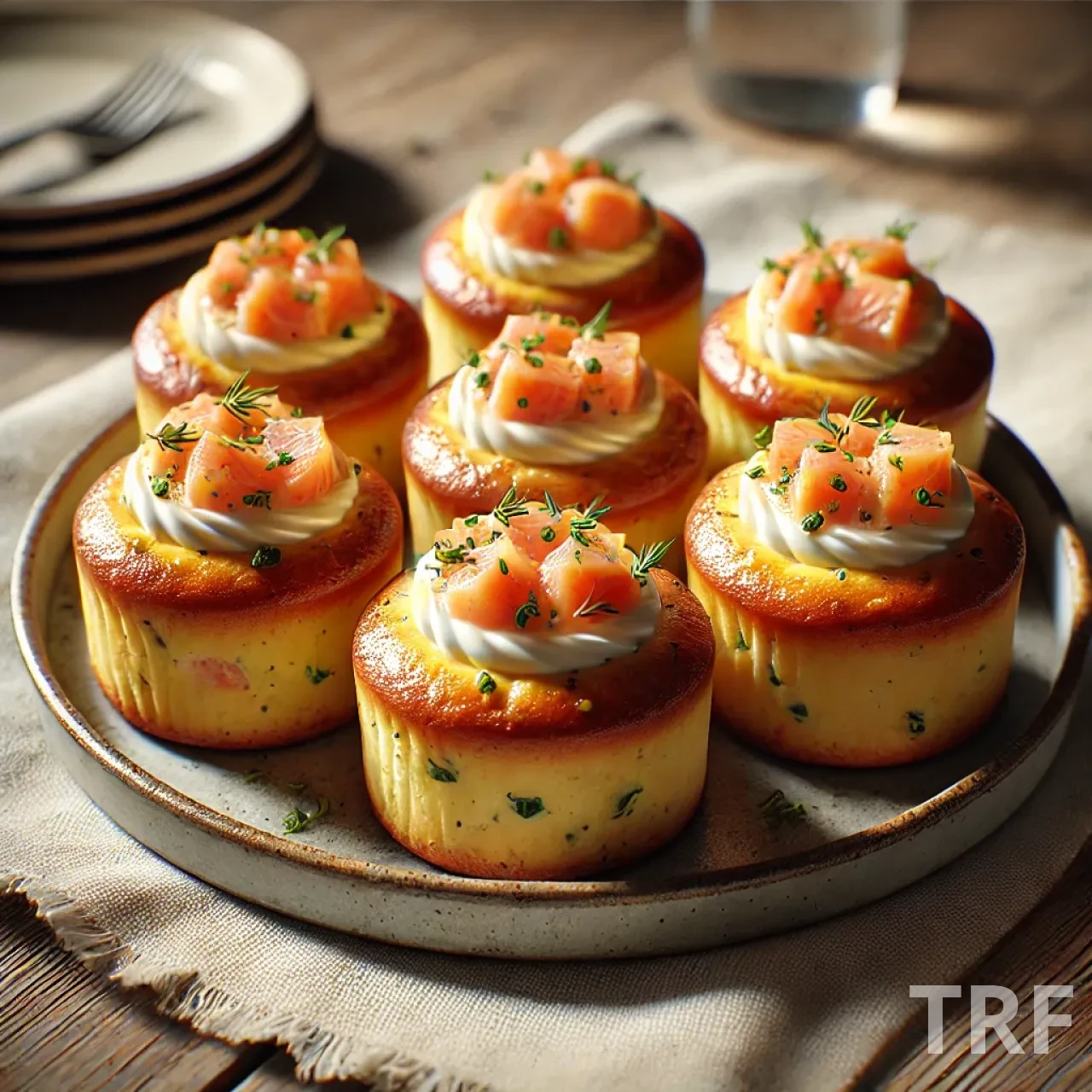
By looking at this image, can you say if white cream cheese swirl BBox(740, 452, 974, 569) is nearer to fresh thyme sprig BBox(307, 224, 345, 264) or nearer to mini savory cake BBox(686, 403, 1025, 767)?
mini savory cake BBox(686, 403, 1025, 767)

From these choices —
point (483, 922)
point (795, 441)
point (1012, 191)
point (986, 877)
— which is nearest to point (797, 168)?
point (1012, 191)

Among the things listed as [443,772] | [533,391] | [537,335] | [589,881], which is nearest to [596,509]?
[533,391]

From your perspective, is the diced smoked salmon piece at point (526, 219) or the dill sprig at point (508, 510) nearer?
the dill sprig at point (508, 510)

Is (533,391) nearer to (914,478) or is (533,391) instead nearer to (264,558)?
(264,558)

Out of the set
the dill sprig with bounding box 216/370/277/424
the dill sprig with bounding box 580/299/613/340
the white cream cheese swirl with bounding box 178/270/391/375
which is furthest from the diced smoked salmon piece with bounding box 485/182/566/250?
the dill sprig with bounding box 216/370/277/424

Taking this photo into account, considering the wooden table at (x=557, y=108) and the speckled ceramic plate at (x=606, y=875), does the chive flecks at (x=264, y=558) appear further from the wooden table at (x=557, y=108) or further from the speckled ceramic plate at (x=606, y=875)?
the wooden table at (x=557, y=108)

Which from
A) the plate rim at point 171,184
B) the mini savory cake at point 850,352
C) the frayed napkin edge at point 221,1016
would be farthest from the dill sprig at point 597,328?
the plate rim at point 171,184

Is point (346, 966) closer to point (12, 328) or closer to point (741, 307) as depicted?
point (741, 307)
